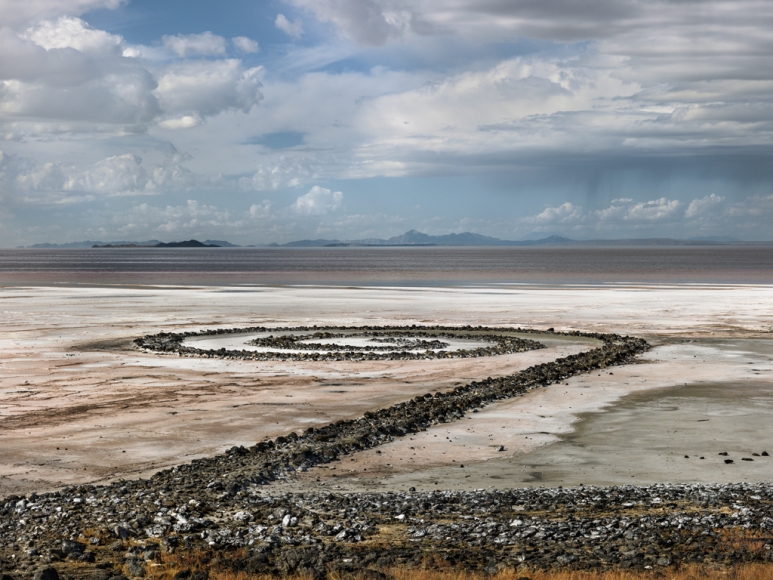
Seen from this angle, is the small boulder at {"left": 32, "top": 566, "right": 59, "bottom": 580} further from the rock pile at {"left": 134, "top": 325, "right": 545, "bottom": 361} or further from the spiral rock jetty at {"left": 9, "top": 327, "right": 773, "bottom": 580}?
the rock pile at {"left": 134, "top": 325, "right": 545, "bottom": 361}

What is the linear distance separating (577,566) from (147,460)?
10.3m

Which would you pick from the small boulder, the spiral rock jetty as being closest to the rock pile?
the spiral rock jetty

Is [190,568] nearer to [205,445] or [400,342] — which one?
[205,445]

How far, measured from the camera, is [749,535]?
12.8 meters

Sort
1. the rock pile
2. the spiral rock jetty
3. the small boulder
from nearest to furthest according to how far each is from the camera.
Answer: the small boulder
the spiral rock jetty
the rock pile

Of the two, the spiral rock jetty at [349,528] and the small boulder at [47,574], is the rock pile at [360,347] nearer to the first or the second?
the spiral rock jetty at [349,528]

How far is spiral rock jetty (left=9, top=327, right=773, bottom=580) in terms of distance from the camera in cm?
1189

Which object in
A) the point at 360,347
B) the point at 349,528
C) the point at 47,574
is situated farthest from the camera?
the point at 360,347

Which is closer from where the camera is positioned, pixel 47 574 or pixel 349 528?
pixel 47 574

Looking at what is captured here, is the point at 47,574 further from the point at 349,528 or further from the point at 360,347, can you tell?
the point at 360,347

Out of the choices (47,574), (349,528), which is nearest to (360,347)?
(349,528)

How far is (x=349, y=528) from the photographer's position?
43.6 feet

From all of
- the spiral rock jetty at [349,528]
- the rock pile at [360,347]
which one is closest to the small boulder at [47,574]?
the spiral rock jetty at [349,528]

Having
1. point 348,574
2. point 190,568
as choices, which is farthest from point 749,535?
point 190,568
